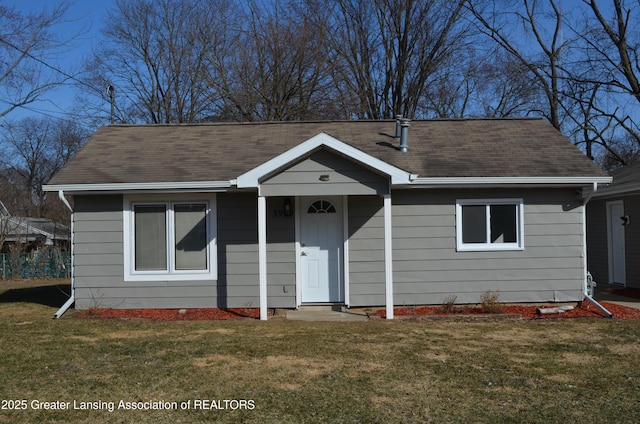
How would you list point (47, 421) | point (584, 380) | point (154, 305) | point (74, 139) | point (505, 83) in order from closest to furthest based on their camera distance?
point (47, 421)
point (584, 380)
point (154, 305)
point (505, 83)
point (74, 139)

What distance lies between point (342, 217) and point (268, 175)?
1.97 meters

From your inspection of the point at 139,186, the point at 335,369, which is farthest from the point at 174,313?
the point at 335,369

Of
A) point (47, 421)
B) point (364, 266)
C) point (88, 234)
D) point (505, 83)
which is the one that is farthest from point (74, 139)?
point (47, 421)

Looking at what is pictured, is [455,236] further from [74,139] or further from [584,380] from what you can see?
[74,139]

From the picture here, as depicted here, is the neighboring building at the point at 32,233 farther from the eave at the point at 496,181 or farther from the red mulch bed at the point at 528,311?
the eave at the point at 496,181

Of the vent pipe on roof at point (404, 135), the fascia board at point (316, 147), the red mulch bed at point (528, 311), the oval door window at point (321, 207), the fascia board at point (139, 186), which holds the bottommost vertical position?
the red mulch bed at point (528, 311)

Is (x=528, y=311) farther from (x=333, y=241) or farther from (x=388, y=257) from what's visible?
(x=333, y=241)

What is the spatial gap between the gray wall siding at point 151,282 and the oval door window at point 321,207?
1.10m

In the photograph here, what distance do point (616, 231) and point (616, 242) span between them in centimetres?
27

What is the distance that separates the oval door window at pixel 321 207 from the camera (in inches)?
424

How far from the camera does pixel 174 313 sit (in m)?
10.2

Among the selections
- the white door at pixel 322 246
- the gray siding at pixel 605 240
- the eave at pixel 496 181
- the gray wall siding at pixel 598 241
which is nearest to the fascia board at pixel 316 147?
the eave at pixel 496 181

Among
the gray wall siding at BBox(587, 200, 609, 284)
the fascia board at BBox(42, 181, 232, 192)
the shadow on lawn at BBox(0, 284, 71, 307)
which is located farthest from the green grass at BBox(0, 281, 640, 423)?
the gray wall siding at BBox(587, 200, 609, 284)

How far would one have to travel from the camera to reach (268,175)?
9.35 metres
